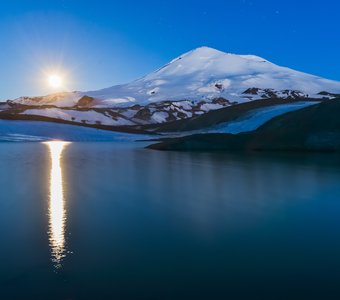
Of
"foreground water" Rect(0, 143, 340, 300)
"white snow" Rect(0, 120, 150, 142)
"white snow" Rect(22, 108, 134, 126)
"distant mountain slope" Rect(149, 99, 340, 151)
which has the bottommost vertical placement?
"foreground water" Rect(0, 143, 340, 300)

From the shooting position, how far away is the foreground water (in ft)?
15.5

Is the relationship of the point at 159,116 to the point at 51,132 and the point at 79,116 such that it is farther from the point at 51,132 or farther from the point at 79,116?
the point at 51,132

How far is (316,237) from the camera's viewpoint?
669cm

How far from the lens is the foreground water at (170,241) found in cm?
473

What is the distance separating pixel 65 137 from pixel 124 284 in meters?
57.3

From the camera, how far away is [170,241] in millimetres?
6477

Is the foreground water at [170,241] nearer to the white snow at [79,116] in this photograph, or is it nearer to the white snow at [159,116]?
the white snow at [79,116]

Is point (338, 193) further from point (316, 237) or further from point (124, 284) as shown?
point (124, 284)

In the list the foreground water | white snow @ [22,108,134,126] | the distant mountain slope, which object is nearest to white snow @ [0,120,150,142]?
the distant mountain slope

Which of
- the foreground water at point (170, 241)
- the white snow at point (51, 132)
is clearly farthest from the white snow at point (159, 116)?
the foreground water at point (170, 241)

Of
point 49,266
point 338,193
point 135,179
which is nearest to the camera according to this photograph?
point 49,266

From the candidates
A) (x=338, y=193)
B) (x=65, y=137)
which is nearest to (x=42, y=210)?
(x=338, y=193)

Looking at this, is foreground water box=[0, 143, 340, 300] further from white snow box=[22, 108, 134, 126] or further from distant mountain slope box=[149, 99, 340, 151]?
white snow box=[22, 108, 134, 126]

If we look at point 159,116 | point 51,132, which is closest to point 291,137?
point 51,132
